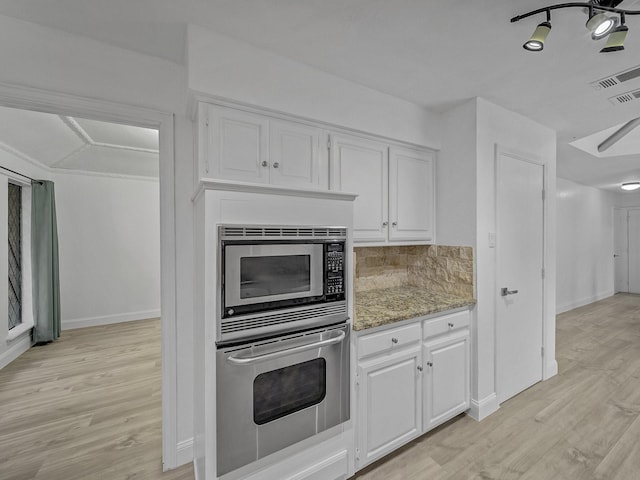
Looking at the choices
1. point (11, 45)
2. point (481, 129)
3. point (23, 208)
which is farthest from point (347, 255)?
point (23, 208)

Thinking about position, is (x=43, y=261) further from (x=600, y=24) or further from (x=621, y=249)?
(x=621, y=249)

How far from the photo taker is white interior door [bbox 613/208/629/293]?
7.43m

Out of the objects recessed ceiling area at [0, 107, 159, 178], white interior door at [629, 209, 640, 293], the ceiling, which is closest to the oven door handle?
the ceiling

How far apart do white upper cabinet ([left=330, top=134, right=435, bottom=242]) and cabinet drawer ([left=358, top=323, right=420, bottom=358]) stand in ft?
2.34

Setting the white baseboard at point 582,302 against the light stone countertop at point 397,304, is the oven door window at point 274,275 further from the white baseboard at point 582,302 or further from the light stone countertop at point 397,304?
the white baseboard at point 582,302

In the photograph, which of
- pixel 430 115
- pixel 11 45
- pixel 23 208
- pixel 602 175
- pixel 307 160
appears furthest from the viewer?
pixel 602 175

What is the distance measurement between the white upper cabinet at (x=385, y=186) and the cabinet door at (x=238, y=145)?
0.53 metres

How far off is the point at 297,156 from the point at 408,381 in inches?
65.9

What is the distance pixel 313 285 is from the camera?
164cm

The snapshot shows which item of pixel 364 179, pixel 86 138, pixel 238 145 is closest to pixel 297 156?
pixel 238 145

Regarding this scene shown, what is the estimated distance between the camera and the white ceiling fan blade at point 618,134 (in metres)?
3.53

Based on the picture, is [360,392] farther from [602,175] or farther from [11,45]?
[602,175]

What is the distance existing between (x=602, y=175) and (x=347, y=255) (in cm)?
605

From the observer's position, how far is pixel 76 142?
379cm
